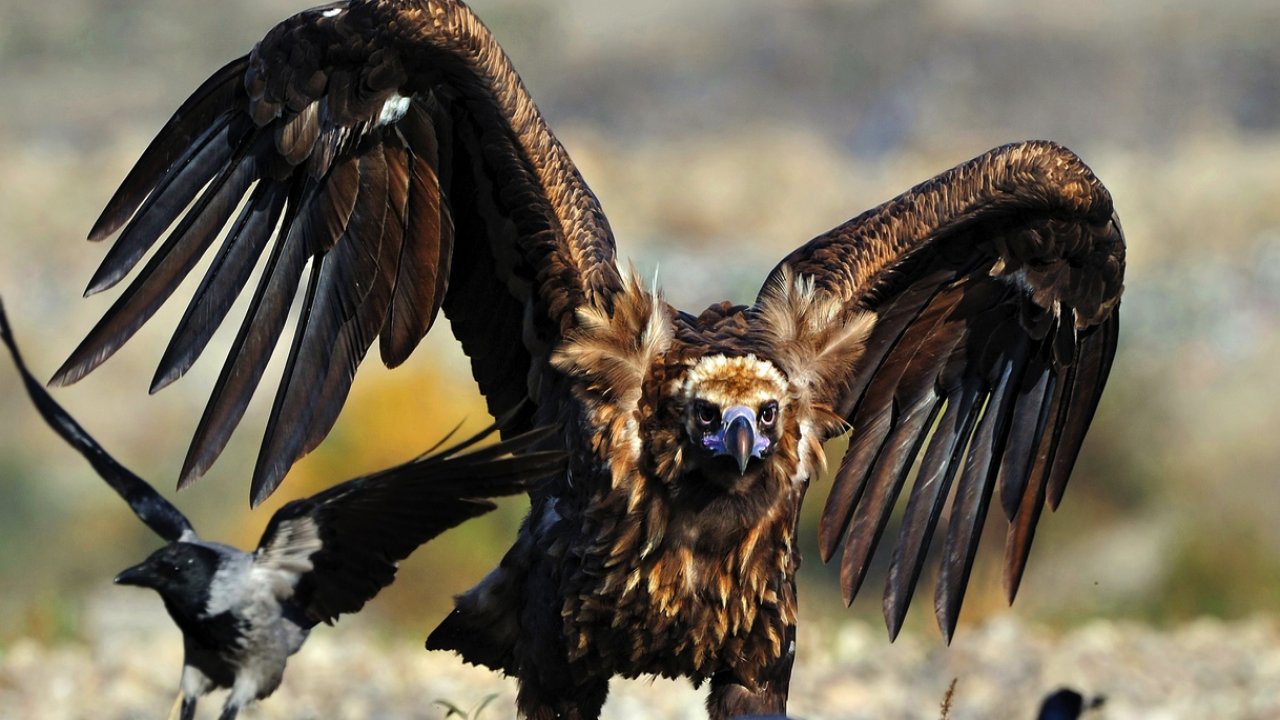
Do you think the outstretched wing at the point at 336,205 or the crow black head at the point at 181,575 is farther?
the crow black head at the point at 181,575

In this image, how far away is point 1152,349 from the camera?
2002cm

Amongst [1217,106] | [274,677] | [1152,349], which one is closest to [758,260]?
[1152,349]

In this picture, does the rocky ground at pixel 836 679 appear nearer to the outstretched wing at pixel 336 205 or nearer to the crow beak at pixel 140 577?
the crow beak at pixel 140 577

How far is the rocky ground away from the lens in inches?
356

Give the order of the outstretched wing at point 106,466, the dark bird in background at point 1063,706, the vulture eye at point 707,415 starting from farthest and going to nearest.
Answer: the outstretched wing at point 106,466, the dark bird in background at point 1063,706, the vulture eye at point 707,415

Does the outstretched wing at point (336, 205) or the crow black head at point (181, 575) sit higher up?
the outstretched wing at point (336, 205)

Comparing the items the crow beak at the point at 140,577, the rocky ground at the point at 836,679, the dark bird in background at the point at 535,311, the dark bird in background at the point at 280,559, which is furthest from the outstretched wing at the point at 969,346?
the crow beak at the point at 140,577

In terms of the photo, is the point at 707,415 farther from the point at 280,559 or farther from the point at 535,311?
the point at 280,559

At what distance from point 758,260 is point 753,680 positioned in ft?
59.3

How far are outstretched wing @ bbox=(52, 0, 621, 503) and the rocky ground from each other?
2.51 m

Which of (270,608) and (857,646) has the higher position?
(857,646)

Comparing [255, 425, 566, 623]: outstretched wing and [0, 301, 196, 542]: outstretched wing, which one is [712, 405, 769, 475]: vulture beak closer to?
[255, 425, 566, 623]: outstretched wing

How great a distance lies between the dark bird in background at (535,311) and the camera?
5.98 meters

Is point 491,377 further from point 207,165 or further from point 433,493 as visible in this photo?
point 207,165
